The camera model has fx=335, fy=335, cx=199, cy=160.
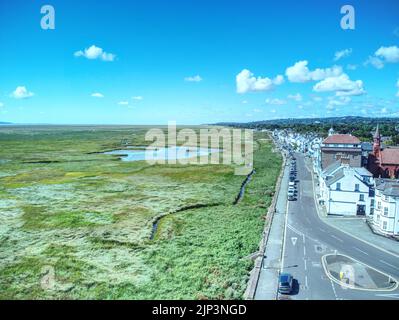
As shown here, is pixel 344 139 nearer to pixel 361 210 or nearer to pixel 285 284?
pixel 361 210

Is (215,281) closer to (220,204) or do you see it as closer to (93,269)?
(93,269)

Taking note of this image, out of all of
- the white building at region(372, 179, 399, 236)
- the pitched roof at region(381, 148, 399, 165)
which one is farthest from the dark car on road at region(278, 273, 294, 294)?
the pitched roof at region(381, 148, 399, 165)

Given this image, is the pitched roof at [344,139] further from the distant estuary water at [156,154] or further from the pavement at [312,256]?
the distant estuary water at [156,154]

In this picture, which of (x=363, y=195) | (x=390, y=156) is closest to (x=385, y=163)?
(x=390, y=156)

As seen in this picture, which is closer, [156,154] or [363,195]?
[363,195]

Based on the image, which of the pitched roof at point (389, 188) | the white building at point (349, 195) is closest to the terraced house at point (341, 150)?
the white building at point (349, 195)

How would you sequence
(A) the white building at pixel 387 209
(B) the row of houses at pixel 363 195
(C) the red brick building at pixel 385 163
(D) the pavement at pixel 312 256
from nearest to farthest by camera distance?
(D) the pavement at pixel 312 256, (A) the white building at pixel 387 209, (B) the row of houses at pixel 363 195, (C) the red brick building at pixel 385 163

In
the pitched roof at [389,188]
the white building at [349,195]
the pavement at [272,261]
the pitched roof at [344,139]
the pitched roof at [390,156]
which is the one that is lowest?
the pavement at [272,261]
